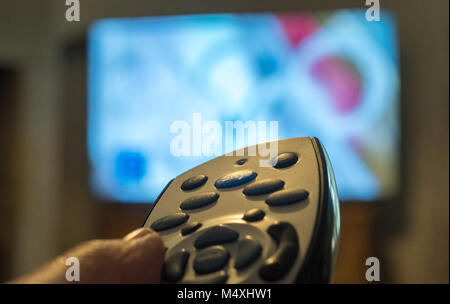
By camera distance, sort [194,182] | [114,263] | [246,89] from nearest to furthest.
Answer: [114,263], [194,182], [246,89]

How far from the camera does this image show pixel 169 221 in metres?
0.32

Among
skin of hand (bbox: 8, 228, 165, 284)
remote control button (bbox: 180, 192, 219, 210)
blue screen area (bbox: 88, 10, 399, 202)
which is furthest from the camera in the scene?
blue screen area (bbox: 88, 10, 399, 202)

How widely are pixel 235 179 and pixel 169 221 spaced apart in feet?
0.19

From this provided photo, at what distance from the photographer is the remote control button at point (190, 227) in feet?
0.99

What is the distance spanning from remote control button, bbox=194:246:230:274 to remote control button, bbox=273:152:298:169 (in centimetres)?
9

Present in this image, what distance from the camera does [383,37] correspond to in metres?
1.30

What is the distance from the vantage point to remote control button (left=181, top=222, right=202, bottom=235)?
→ 0.99 ft

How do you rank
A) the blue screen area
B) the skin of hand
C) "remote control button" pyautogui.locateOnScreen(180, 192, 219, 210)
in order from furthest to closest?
the blue screen area
"remote control button" pyautogui.locateOnScreen(180, 192, 219, 210)
the skin of hand

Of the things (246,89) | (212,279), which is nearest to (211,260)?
(212,279)

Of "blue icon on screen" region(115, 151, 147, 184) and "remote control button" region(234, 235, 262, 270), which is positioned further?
"blue icon on screen" region(115, 151, 147, 184)

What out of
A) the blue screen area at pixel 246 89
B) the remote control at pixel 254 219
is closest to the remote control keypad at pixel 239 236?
the remote control at pixel 254 219

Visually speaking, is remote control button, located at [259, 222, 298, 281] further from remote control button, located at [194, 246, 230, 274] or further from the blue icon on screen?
the blue icon on screen

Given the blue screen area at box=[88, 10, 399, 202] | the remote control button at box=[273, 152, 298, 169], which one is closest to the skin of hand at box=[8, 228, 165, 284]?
the remote control button at box=[273, 152, 298, 169]

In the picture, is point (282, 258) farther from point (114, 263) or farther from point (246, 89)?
point (246, 89)
